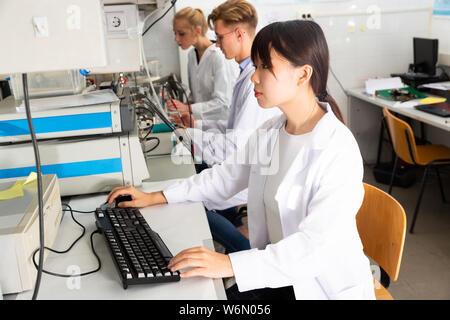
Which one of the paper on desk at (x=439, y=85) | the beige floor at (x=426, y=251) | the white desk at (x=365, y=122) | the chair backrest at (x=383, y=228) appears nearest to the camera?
the chair backrest at (x=383, y=228)

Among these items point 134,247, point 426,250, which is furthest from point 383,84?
point 134,247

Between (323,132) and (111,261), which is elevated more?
(323,132)

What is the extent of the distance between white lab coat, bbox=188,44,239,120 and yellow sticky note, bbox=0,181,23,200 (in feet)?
5.86

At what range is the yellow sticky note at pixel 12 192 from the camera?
121cm

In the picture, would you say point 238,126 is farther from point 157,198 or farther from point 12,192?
point 12,192

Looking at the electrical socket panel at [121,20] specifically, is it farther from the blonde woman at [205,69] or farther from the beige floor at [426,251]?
the beige floor at [426,251]

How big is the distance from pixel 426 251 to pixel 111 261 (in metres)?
2.03

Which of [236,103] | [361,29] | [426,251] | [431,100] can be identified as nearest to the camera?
[236,103]

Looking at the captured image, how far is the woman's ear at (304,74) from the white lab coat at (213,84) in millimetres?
1778

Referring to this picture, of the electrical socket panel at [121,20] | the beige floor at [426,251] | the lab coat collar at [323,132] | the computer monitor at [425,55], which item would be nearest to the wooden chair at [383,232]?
the lab coat collar at [323,132]

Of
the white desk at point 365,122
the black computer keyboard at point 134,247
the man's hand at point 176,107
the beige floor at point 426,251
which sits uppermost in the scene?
the man's hand at point 176,107

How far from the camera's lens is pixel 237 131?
79.4 inches

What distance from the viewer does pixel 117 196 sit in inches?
56.1
